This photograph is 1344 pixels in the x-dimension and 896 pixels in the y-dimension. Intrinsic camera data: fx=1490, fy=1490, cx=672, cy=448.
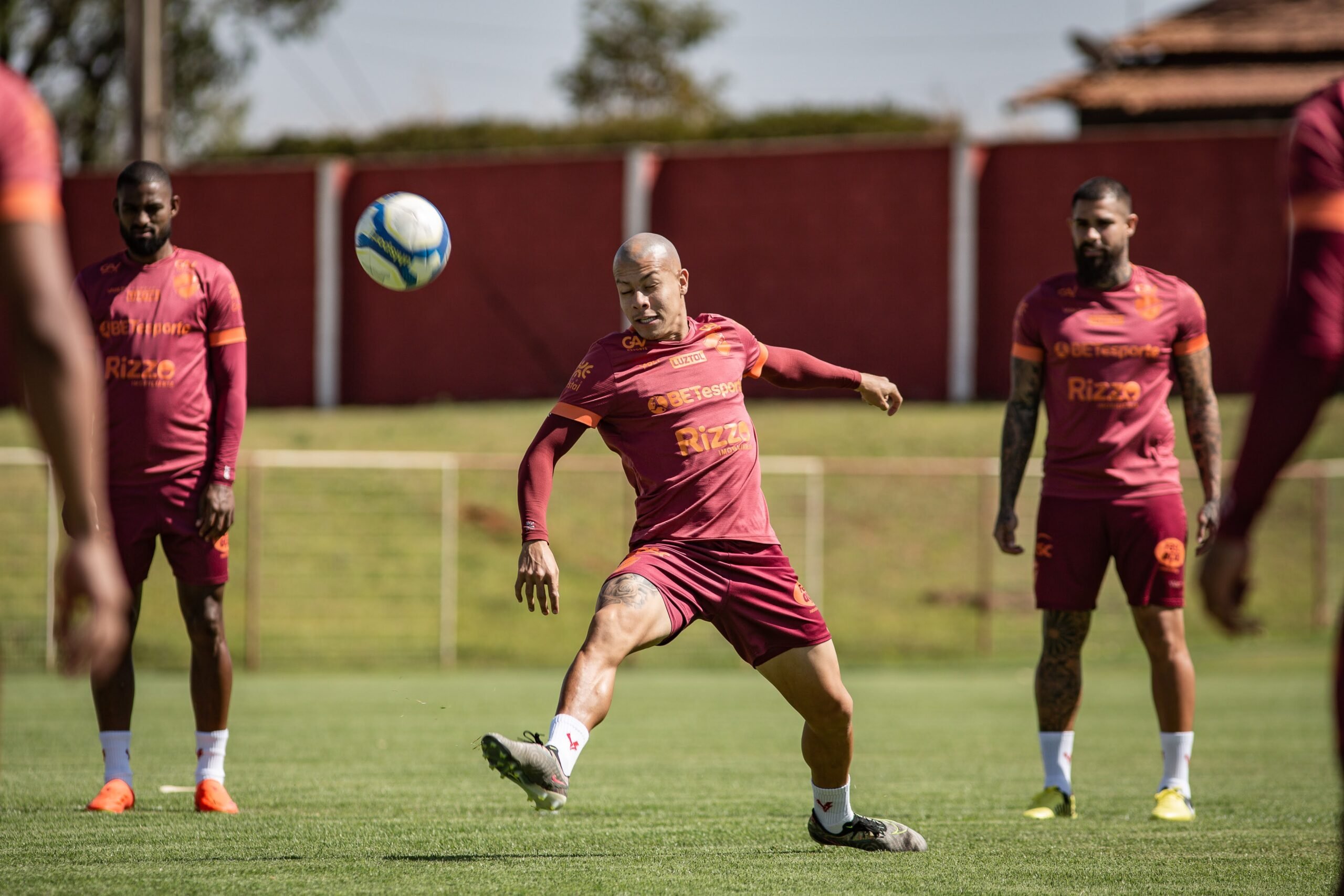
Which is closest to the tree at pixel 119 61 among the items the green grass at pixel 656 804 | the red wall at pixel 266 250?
the red wall at pixel 266 250

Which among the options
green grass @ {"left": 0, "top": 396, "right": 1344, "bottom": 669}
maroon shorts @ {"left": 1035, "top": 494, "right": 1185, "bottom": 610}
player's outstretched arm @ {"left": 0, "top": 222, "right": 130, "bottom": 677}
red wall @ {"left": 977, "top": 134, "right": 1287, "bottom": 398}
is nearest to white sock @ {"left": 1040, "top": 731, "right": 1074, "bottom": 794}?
maroon shorts @ {"left": 1035, "top": 494, "right": 1185, "bottom": 610}

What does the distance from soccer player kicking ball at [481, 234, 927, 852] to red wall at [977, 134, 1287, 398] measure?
18.2m

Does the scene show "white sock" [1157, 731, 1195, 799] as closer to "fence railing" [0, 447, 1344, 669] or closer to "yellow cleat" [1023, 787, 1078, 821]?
"yellow cleat" [1023, 787, 1078, 821]

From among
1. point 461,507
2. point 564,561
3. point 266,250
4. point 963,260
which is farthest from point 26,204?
point 266,250

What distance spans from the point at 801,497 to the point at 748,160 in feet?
22.8

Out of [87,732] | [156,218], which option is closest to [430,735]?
[87,732]

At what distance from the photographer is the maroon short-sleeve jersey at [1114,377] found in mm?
6574

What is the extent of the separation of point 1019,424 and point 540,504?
2.69 meters

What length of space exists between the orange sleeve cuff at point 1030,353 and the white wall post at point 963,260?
17495 mm

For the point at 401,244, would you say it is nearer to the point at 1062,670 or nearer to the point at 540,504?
the point at 540,504

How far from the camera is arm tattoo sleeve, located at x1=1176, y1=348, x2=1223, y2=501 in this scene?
670 centimetres

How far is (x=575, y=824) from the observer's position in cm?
620

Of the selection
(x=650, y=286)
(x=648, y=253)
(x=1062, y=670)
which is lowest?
(x=1062, y=670)

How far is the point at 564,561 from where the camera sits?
1909 centimetres
